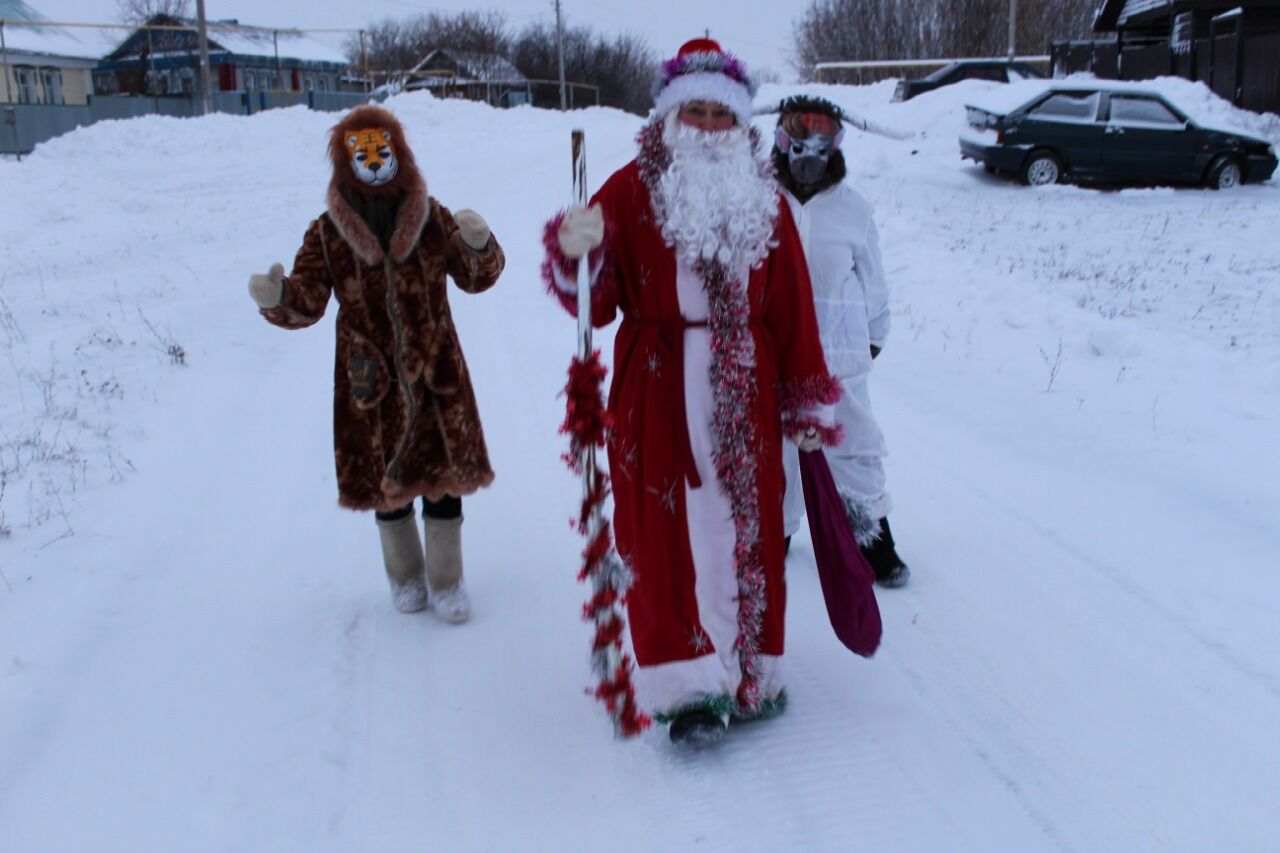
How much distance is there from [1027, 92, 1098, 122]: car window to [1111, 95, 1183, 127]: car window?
32cm

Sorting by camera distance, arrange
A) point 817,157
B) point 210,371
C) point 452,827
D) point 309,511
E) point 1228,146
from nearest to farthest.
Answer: point 452,827 → point 817,157 → point 309,511 → point 210,371 → point 1228,146

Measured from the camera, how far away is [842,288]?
4121 mm

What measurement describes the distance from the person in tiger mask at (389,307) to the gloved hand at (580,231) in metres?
0.80

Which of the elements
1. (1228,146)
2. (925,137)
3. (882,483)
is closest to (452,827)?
(882,483)

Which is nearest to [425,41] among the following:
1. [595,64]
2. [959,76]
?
[595,64]

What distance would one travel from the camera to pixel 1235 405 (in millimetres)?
6266

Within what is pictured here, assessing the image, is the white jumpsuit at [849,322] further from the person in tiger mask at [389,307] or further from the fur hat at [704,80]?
the person in tiger mask at [389,307]

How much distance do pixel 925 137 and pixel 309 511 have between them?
19.2 m

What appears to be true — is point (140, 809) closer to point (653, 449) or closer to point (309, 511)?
point (653, 449)

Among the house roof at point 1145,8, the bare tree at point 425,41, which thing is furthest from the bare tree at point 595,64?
the house roof at point 1145,8

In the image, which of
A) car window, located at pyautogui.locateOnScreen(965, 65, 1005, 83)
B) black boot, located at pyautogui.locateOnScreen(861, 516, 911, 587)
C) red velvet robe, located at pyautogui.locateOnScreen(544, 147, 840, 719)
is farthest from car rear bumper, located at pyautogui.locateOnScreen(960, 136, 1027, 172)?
red velvet robe, located at pyautogui.locateOnScreen(544, 147, 840, 719)

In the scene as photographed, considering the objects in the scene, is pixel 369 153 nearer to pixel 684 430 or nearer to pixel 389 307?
pixel 389 307

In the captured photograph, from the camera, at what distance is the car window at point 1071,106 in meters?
16.2

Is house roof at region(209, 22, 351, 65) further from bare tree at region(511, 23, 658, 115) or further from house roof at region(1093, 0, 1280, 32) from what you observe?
house roof at region(1093, 0, 1280, 32)
